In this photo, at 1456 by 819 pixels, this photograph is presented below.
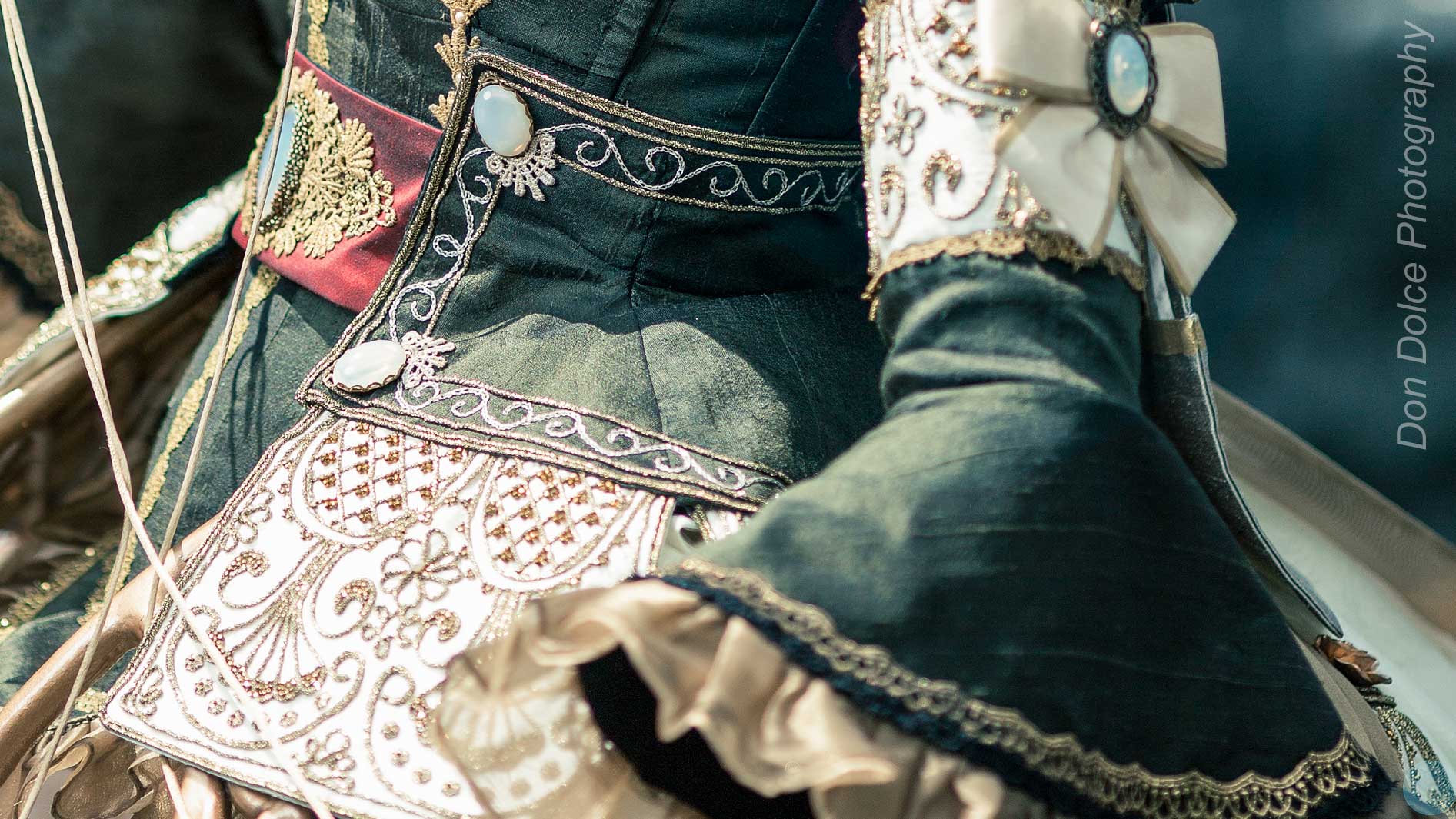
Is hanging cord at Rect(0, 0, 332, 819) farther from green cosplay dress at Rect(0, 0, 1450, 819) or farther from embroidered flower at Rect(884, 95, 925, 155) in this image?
embroidered flower at Rect(884, 95, 925, 155)

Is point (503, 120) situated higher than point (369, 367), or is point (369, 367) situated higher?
point (503, 120)

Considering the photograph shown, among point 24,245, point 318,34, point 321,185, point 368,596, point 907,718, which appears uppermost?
point 24,245

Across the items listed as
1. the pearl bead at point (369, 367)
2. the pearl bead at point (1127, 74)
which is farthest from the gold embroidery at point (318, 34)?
the pearl bead at point (1127, 74)

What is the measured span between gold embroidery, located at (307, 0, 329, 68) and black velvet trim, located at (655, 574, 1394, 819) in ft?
2.18

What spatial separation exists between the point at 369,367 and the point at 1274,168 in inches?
43.6

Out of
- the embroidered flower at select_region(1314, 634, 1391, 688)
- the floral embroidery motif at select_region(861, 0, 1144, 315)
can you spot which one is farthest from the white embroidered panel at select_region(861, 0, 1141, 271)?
the embroidered flower at select_region(1314, 634, 1391, 688)

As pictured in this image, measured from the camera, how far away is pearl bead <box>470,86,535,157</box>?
735 millimetres

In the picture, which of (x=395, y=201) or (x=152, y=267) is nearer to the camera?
(x=395, y=201)

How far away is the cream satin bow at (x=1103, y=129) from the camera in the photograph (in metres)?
0.54

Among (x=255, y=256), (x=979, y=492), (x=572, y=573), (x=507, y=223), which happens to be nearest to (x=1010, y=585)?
→ (x=979, y=492)

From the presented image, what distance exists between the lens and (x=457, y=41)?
76 centimetres

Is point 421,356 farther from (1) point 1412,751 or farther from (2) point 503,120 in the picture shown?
(1) point 1412,751

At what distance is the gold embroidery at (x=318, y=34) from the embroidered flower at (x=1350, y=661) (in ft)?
3.10

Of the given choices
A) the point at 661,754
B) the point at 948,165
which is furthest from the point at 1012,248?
the point at 661,754
